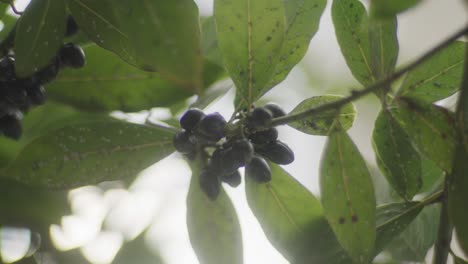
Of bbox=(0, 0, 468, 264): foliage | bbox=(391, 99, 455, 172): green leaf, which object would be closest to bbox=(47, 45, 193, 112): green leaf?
bbox=(0, 0, 468, 264): foliage

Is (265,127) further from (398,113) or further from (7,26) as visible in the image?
(7,26)

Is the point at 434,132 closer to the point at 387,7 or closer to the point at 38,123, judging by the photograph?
the point at 387,7

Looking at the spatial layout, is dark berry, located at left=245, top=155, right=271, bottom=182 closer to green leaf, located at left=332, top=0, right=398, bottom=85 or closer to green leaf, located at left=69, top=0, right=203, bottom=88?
green leaf, located at left=332, top=0, right=398, bottom=85

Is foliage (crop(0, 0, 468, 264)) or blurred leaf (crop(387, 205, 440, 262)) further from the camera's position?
blurred leaf (crop(387, 205, 440, 262))

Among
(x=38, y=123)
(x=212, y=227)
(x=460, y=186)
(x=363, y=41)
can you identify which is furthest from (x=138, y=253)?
(x=460, y=186)

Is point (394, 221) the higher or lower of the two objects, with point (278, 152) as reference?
lower

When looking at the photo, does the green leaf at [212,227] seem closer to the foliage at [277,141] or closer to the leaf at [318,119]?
the foliage at [277,141]

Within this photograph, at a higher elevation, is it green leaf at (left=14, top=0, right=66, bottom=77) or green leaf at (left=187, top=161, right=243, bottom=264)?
green leaf at (left=14, top=0, right=66, bottom=77)
